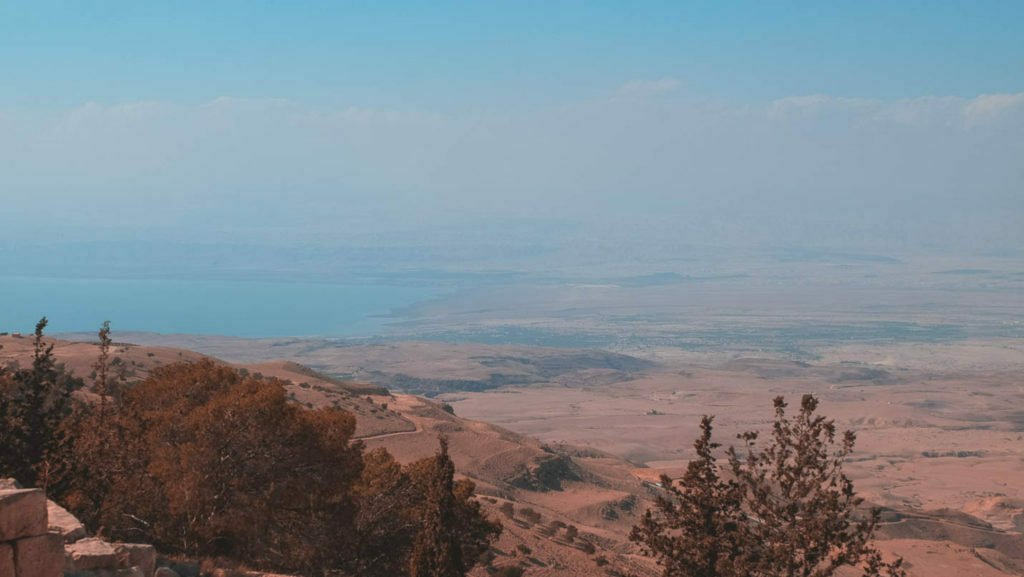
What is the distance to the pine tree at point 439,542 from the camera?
1365cm

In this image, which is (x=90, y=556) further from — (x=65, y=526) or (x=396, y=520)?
(x=396, y=520)

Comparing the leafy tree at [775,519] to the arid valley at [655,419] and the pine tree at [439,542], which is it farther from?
the arid valley at [655,419]

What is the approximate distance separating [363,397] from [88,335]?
6059cm

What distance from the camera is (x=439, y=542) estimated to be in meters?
13.8

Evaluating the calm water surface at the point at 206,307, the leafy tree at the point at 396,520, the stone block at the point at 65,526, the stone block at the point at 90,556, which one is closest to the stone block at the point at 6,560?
the stone block at the point at 90,556

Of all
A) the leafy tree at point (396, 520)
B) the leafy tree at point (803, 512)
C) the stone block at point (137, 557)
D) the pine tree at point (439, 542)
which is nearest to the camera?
the stone block at point (137, 557)

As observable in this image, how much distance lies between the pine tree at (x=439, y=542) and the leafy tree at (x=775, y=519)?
235 cm

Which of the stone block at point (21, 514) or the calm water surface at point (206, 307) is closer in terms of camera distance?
the stone block at point (21, 514)

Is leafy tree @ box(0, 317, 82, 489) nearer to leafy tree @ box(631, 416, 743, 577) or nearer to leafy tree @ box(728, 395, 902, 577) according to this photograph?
leafy tree @ box(631, 416, 743, 577)

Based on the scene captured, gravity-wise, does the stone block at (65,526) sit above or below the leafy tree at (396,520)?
above

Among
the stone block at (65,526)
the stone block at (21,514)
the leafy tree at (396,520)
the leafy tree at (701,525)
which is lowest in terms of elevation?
the leafy tree at (396,520)

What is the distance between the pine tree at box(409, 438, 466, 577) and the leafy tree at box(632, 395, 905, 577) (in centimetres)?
235

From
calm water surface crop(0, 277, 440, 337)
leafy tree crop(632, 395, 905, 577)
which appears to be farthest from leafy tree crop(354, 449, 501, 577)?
calm water surface crop(0, 277, 440, 337)

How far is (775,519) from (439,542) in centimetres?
427
